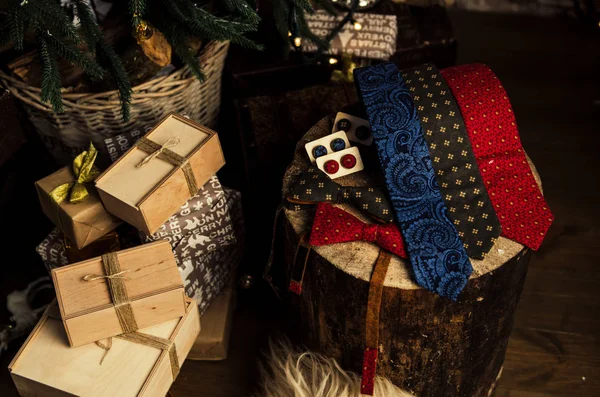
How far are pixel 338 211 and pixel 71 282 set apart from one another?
65 cm

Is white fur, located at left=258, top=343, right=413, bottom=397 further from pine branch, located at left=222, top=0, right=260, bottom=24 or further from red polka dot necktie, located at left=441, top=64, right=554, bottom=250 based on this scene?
pine branch, located at left=222, top=0, right=260, bottom=24

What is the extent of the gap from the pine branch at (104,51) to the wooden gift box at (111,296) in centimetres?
38

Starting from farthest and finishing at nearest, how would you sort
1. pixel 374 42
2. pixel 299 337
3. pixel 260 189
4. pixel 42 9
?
pixel 374 42 < pixel 260 189 < pixel 299 337 < pixel 42 9

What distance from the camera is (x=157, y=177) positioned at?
5.40 ft

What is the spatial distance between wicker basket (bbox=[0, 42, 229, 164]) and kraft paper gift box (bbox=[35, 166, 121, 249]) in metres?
0.21

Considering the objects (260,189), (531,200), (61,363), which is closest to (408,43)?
(260,189)

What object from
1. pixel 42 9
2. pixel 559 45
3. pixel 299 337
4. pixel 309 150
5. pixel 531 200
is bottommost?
pixel 299 337

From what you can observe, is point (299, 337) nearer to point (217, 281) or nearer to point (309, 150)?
point (217, 281)

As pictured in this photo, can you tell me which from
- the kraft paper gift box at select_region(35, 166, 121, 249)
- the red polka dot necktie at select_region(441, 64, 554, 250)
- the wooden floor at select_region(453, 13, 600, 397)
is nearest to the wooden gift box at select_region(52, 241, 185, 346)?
the kraft paper gift box at select_region(35, 166, 121, 249)

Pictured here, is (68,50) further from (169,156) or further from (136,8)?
(169,156)

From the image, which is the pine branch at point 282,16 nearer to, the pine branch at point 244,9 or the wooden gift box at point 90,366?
the pine branch at point 244,9

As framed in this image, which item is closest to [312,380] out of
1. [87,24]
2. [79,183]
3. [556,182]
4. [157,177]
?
[157,177]

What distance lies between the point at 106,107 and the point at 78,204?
308 mm

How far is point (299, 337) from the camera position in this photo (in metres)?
1.83
